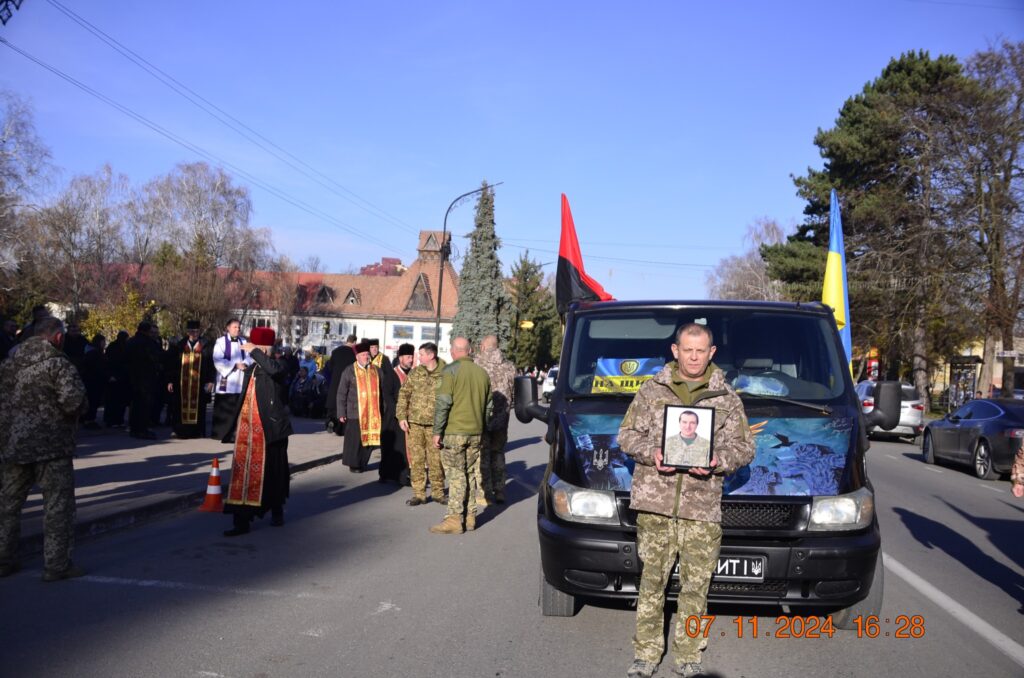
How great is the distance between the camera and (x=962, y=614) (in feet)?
21.0

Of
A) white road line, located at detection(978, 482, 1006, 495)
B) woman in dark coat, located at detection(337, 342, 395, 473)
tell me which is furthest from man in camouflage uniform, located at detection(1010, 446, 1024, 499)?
white road line, located at detection(978, 482, 1006, 495)

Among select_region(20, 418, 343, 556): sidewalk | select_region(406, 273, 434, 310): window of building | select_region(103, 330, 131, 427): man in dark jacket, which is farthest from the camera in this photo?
select_region(406, 273, 434, 310): window of building

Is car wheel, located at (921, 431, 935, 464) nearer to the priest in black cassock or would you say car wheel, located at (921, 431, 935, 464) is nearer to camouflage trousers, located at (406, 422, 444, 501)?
camouflage trousers, located at (406, 422, 444, 501)

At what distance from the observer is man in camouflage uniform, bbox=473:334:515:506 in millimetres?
10883

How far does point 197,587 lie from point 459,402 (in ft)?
11.0

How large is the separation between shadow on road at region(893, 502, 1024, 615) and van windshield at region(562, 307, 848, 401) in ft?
8.01

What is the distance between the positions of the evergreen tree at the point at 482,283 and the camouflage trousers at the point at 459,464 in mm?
59504

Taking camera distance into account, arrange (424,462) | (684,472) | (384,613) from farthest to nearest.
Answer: (424,462) → (384,613) → (684,472)

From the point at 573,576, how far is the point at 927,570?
4301 mm

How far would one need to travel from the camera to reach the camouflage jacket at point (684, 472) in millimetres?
4574

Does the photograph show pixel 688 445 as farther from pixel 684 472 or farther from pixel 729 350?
pixel 729 350

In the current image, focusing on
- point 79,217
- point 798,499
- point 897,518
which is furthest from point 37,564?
point 79,217

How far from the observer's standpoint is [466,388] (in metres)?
9.19
